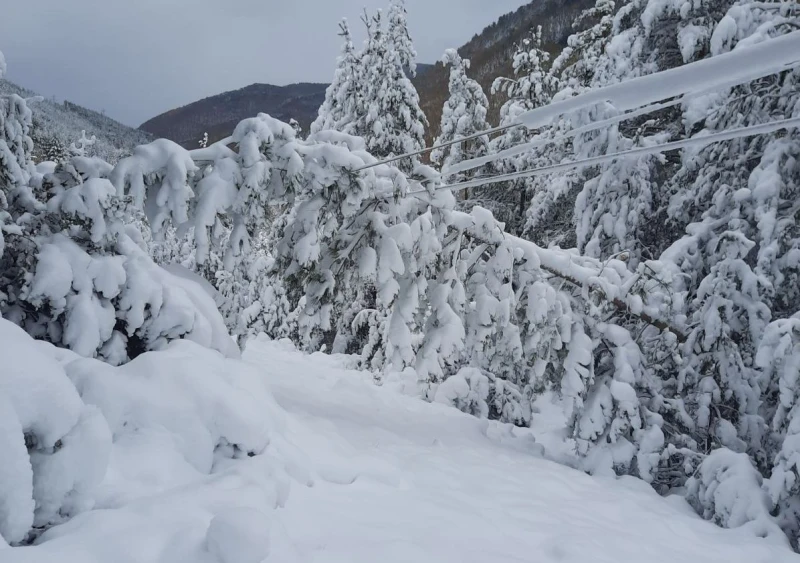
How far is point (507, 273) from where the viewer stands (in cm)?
503

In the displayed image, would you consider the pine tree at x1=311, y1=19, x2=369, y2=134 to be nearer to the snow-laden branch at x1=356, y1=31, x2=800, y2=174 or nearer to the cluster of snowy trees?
the cluster of snowy trees

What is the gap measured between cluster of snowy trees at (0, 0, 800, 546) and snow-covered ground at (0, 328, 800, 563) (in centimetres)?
57

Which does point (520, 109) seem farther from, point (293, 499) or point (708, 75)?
point (293, 499)

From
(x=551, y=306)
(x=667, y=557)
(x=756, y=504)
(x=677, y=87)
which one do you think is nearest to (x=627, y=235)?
(x=551, y=306)

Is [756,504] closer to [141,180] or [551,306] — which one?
[551,306]

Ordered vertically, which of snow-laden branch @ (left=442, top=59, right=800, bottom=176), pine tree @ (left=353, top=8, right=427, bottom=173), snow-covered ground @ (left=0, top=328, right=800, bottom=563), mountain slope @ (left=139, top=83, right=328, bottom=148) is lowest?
snow-covered ground @ (left=0, top=328, right=800, bottom=563)

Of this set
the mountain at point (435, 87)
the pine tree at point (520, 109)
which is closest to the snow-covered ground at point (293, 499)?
the pine tree at point (520, 109)

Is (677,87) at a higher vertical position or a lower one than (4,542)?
higher

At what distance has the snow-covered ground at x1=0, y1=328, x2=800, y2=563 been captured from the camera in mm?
1936

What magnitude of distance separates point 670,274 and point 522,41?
11.5 metres

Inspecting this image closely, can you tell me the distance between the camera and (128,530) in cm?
191

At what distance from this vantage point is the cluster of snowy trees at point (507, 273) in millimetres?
3363

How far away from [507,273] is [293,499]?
3.19 metres

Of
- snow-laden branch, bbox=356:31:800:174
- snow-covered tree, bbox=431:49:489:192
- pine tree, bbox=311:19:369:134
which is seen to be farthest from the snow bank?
snow-covered tree, bbox=431:49:489:192
